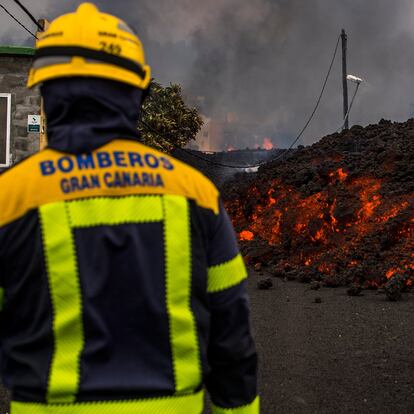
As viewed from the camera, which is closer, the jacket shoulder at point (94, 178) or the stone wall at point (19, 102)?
the jacket shoulder at point (94, 178)

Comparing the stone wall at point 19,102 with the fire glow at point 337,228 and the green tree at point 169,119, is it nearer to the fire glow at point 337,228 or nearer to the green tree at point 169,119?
the fire glow at point 337,228

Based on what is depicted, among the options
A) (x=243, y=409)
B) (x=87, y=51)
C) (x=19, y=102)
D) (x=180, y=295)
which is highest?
(x=19, y=102)

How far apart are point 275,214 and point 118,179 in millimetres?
14423

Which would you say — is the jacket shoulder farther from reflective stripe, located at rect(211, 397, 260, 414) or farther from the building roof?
the building roof

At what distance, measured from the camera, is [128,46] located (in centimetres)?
152

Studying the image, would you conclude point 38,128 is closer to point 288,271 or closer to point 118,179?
point 288,271

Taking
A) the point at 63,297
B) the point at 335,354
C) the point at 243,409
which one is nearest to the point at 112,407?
the point at 63,297

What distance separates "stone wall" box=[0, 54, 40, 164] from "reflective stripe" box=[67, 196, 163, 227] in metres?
12.4

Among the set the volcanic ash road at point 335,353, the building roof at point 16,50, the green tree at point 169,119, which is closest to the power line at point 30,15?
the building roof at point 16,50

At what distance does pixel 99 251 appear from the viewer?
1393 millimetres

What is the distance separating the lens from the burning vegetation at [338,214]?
11797 millimetres

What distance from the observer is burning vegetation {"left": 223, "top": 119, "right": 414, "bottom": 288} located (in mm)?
11797

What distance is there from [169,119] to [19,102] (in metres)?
15.0

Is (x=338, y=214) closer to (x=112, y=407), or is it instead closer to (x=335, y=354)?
(x=335, y=354)
